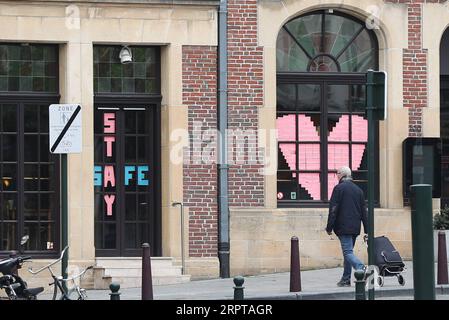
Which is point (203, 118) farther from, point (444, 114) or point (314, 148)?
point (444, 114)

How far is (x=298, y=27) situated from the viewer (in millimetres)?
20500

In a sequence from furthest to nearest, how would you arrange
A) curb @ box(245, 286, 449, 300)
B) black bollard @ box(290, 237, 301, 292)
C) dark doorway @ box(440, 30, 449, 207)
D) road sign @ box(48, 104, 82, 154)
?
1. dark doorway @ box(440, 30, 449, 207)
2. black bollard @ box(290, 237, 301, 292)
3. curb @ box(245, 286, 449, 300)
4. road sign @ box(48, 104, 82, 154)

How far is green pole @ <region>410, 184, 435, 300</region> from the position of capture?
921cm

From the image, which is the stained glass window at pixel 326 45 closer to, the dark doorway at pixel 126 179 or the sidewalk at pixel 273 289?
the dark doorway at pixel 126 179

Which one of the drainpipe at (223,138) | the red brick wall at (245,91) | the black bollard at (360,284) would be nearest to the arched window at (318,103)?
the red brick wall at (245,91)

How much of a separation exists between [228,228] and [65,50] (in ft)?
13.3

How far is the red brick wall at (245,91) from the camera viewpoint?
65.4 feet

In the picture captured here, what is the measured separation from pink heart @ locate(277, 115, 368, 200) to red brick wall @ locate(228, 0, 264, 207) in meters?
0.69

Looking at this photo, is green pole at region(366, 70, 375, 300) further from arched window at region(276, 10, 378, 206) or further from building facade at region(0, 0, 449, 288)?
arched window at region(276, 10, 378, 206)

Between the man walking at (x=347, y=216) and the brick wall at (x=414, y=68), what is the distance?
3.70m

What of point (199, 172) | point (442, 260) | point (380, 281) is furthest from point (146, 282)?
point (442, 260)

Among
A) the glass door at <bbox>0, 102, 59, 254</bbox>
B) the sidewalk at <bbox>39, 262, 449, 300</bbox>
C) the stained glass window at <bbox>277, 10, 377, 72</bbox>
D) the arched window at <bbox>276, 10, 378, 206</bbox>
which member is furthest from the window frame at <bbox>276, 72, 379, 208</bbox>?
the glass door at <bbox>0, 102, 59, 254</bbox>

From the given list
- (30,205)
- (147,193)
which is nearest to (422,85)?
(147,193)
